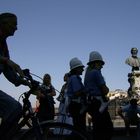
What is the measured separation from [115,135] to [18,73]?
26.1 ft

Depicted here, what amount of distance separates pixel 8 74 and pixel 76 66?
276cm

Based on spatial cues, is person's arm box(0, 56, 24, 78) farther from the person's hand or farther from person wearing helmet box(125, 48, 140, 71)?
person wearing helmet box(125, 48, 140, 71)

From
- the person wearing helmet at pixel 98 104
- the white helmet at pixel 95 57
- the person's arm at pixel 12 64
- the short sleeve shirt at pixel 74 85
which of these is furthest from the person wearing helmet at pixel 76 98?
the person's arm at pixel 12 64

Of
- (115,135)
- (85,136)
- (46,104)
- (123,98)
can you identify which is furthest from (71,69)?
(123,98)

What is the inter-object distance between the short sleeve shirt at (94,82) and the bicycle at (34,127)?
249cm

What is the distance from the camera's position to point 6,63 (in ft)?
16.6

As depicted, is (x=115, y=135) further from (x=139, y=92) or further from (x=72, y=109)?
(x=72, y=109)

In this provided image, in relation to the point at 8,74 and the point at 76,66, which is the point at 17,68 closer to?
the point at 8,74

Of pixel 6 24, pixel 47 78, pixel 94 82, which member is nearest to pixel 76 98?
pixel 94 82

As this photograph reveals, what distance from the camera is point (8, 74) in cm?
532

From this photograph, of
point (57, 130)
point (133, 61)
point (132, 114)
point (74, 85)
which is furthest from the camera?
point (133, 61)

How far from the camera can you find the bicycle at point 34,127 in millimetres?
4863

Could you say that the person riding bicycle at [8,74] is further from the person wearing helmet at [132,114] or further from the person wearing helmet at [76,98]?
A: the person wearing helmet at [132,114]

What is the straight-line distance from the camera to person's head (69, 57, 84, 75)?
798cm
